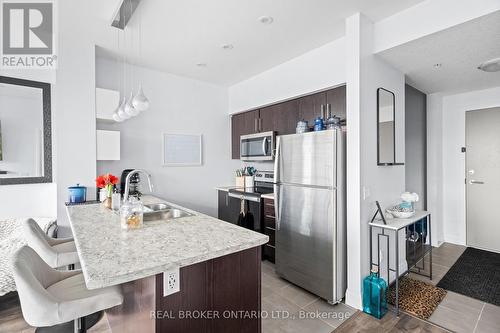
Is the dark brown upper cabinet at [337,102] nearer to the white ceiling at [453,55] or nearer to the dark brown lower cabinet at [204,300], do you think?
the white ceiling at [453,55]

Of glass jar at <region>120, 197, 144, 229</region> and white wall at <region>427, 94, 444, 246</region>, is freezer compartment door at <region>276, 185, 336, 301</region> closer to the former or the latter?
glass jar at <region>120, 197, 144, 229</region>

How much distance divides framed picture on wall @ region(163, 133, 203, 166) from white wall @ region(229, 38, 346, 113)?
0.93 metres

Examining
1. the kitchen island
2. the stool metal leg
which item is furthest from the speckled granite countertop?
the stool metal leg

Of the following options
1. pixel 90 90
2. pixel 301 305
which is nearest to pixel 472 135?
pixel 301 305

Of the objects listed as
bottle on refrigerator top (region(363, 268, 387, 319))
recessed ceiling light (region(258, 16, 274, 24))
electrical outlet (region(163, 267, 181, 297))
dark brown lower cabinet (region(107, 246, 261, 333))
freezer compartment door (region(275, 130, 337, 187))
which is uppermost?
recessed ceiling light (region(258, 16, 274, 24))

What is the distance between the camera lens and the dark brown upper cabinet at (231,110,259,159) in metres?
4.02

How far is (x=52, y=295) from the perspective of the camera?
1.31 m

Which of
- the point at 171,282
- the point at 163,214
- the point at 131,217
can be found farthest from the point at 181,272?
the point at 163,214

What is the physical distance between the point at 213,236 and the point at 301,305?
4.88 feet

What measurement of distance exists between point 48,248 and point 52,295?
68cm

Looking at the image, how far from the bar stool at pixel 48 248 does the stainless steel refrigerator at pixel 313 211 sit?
196cm

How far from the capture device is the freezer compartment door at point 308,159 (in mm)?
2354

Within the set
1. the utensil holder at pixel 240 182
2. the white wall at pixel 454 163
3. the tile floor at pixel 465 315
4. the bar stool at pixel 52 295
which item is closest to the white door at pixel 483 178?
the white wall at pixel 454 163

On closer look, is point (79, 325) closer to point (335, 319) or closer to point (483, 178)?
point (335, 319)
